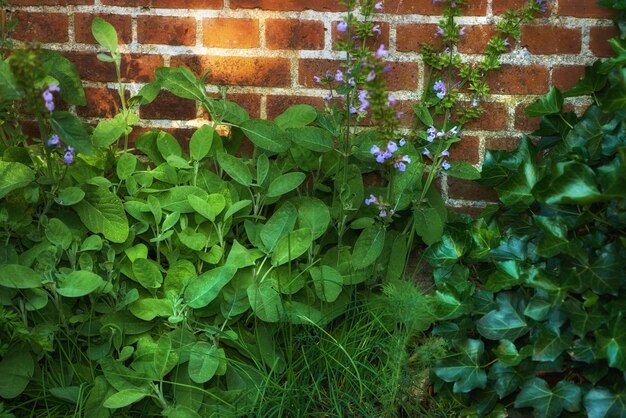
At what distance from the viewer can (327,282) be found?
221 centimetres

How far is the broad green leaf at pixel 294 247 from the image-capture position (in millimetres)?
2213

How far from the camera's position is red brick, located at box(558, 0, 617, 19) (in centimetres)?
233

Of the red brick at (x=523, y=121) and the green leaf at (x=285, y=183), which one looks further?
the red brick at (x=523, y=121)

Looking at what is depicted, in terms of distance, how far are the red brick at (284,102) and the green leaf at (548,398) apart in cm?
96

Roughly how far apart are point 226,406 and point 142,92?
896 mm

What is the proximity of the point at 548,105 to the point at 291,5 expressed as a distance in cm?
75

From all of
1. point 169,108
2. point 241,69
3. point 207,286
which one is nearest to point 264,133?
point 241,69

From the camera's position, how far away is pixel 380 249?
2246 millimetres

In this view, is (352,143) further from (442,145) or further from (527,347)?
(527,347)

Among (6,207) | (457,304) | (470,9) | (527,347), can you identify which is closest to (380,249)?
(457,304)

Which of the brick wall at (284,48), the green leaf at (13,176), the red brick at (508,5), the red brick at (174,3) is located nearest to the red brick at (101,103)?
the brick wall at (284,48)

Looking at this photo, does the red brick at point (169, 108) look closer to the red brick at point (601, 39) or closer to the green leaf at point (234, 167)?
the green leaf at point (234, 167)

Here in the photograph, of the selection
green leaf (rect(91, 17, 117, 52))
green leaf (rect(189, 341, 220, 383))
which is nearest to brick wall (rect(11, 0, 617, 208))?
green leaf (rect(91, 17, 117, 52))

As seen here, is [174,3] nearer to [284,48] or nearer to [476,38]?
[284,48]
